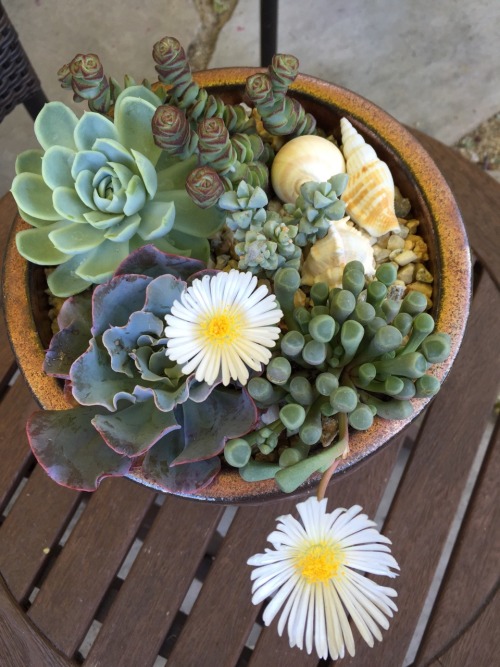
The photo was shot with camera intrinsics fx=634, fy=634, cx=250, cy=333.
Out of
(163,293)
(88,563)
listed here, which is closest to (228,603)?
(88,563)

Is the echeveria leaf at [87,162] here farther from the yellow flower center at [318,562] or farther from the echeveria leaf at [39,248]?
the yellow flower center at [318,562]

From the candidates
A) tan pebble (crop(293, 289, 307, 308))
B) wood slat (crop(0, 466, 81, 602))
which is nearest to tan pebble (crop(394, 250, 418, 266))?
tan pebble (crop(293, 289, 307, 308))

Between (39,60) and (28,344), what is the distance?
108cm

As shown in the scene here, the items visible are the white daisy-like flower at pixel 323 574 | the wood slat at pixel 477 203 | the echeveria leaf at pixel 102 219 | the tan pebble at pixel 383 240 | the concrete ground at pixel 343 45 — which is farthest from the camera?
the concrete ground at pixel 343 45

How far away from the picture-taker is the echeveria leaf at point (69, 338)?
0.55 meters

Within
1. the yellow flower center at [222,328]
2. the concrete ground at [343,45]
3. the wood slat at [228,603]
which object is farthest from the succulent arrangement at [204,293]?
the concrete ground at [343,45]

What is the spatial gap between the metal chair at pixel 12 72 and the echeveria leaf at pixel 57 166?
1.17ft

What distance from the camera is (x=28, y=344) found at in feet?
2.00

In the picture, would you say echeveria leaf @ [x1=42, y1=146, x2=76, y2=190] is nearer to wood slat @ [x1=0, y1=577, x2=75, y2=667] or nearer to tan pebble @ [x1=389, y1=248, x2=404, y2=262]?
tan pebble @ [x1=389, y1=248, x2=404, y2=262]

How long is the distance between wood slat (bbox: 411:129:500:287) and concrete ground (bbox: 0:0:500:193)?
2.00 ft

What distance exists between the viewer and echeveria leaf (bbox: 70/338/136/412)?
51cm

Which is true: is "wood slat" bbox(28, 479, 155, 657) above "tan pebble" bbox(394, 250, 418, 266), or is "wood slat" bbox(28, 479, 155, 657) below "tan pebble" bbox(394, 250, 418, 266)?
below

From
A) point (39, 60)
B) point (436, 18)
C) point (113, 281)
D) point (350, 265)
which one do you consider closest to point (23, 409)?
point (113, 281)

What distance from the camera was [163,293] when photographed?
522mm
